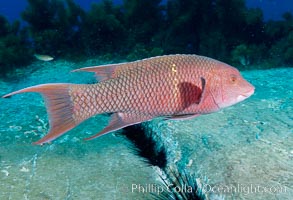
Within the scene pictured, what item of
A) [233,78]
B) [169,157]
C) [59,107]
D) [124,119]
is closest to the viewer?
[59,107]

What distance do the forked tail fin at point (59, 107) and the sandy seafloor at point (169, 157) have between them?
3.44 feet

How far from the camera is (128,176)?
318 cm

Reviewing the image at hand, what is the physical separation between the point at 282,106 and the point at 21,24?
38.2 ft

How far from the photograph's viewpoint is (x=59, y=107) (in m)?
2.27

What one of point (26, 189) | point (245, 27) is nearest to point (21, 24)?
point (245, 27)

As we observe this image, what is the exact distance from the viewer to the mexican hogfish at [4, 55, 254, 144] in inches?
90.7

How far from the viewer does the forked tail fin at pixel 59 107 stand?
2.21 metres

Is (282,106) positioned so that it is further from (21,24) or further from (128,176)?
(21,24)

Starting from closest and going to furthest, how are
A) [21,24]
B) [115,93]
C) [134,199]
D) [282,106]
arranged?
[115,93]
[134,199]
[282,106]
[21,24]

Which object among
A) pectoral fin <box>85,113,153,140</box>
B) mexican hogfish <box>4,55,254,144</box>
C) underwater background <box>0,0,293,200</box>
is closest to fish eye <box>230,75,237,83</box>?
mexican hogfish <box>4,55,254,144</box>

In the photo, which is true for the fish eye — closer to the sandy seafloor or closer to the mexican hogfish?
the mexican hogfish

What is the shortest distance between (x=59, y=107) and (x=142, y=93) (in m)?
0.68

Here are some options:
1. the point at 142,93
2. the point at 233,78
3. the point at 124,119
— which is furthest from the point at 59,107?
the point at 233,78

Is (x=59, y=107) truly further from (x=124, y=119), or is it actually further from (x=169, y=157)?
(x=169, y=157)
